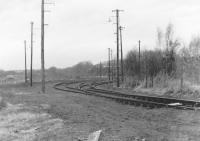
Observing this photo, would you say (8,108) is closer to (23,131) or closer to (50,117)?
(50,117)

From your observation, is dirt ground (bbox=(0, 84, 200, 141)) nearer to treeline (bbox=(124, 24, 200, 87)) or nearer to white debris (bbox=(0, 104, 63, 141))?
white debris (bbox=(0, 104, 63, 141))

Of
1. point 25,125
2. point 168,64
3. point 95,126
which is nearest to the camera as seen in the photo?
point 95,126

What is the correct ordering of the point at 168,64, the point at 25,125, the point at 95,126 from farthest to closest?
the point at 168,64 < the point at 25,125 < the point at 95,126

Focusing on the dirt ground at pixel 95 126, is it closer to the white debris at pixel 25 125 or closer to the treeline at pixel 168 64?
the white debris at pixel 25 125

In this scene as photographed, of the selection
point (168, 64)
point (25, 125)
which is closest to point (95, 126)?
point (25, 125)

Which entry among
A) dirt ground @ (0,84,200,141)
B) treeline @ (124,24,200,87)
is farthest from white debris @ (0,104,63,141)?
treeline @ (124,24,200,87)

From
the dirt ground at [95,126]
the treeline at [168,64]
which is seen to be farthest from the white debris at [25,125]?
the treeline at [168,64]

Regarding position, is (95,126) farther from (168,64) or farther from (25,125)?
(168,64)

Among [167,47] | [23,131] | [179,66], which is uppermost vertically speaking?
[167,47]

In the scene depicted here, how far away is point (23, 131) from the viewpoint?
34.1 ft

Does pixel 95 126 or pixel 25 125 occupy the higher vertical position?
pixel 95 126

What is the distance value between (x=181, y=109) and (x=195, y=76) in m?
16.0

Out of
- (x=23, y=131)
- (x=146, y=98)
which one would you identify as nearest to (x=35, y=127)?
(x=23, y=131)

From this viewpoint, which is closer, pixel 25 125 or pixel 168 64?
pixel 25 125
